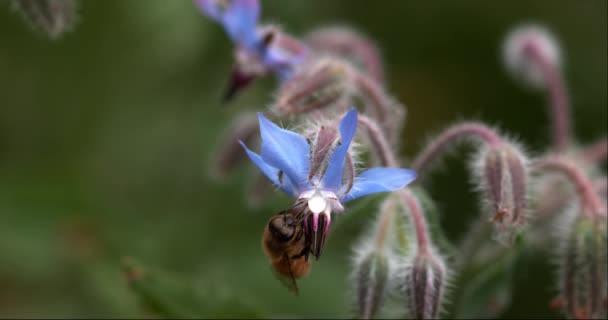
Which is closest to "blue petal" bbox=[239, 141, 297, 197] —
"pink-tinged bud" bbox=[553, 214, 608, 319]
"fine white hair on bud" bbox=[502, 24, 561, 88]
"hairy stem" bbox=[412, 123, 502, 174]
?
"hairy stem" bbox=[412, 123, 502, 174]

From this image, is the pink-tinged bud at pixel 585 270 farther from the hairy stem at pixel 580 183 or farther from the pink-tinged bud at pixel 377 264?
the pink-tinged bud at pixel 377 264

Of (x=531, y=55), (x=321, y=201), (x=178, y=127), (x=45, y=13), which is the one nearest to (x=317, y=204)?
(x=321, y=201)

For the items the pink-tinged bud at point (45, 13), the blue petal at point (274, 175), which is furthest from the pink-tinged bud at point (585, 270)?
the pink-tinged bud at point (45, 13)

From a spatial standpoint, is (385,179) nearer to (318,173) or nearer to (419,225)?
(318,173)

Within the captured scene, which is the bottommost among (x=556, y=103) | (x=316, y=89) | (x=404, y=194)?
(x=404, y=194)

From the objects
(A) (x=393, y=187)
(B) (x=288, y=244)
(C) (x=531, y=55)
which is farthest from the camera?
(C) (x=531, y=55)

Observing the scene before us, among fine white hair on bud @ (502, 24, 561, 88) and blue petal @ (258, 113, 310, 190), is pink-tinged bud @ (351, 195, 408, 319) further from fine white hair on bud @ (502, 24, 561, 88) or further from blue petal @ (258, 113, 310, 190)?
fine white hair on bud @ (502, 24, 561, 88)

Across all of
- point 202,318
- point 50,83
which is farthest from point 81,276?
point 202,318
